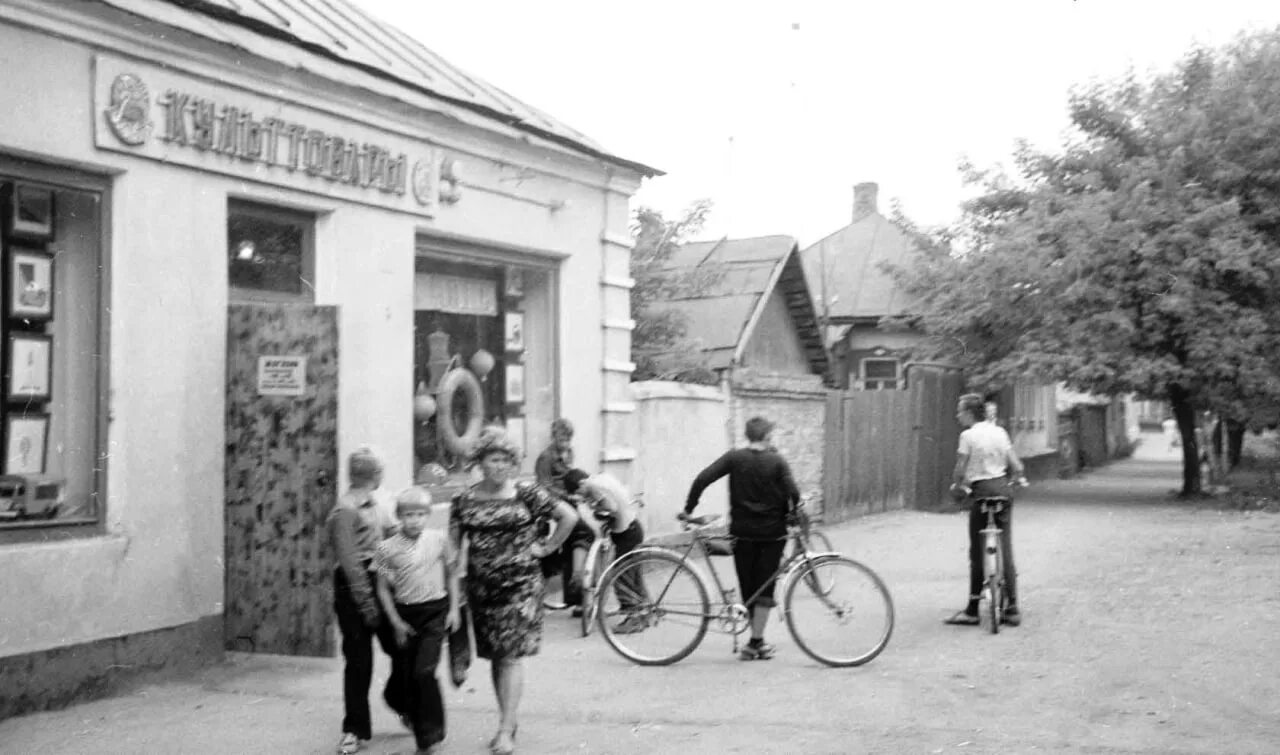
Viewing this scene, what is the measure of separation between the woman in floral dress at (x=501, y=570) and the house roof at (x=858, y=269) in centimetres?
2798

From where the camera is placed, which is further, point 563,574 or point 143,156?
point 563,574

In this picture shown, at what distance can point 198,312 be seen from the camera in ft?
29.1

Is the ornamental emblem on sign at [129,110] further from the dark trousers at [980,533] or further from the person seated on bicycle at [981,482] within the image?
the dark trousers at [980,533]

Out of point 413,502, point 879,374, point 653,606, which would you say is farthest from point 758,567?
point 879,374

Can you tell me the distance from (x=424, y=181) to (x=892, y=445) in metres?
13.1

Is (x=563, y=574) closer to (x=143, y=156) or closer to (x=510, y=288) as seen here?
(x=510, y=288)

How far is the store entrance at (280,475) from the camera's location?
8.78m


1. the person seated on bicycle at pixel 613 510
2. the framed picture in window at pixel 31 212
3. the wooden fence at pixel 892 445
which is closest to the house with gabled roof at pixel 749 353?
the wooden fence at pixel 892 445

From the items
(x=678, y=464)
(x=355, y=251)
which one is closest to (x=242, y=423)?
(x=355, y=251)

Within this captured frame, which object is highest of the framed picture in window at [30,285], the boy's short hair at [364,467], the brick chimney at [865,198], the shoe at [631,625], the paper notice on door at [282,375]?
the brick chimney at [865,198]

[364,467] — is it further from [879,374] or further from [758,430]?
[879,374]

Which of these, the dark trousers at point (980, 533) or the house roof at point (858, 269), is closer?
the dark trousers at point (980, 533)

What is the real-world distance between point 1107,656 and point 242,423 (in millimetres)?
5886

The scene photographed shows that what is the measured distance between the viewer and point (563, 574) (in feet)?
36.7
